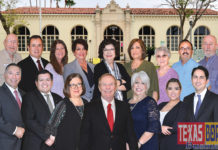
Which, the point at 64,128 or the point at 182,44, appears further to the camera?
the point at 182,44

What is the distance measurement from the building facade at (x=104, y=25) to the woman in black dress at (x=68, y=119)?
81.8 ft

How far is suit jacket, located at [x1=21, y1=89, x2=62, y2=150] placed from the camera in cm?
357

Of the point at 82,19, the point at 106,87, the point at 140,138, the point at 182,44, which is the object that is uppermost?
the point at 82,19

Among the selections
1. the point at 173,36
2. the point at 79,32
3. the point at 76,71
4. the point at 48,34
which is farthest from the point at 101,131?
the point at 173,36

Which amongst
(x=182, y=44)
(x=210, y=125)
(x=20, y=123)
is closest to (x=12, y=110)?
(x=20, y=123)

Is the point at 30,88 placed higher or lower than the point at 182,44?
lower

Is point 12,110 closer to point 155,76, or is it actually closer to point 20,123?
point 20,123

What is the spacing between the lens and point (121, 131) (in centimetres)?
335

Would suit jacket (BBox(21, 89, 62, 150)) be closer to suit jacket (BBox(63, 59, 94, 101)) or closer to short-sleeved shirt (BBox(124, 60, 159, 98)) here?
suit jacket (BBox(63, 59, 94, 101))

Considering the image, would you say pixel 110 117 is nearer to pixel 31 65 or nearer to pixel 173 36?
pixel 31 65

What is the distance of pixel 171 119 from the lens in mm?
3883

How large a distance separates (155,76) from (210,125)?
135 cm

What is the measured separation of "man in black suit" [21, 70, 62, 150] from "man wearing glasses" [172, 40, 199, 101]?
2.41m

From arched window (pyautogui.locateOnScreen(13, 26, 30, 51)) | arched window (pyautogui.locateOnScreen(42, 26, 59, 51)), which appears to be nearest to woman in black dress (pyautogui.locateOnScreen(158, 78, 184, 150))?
arched window (pyautogui.locateOnScreen(42, 26, 59, 51))
